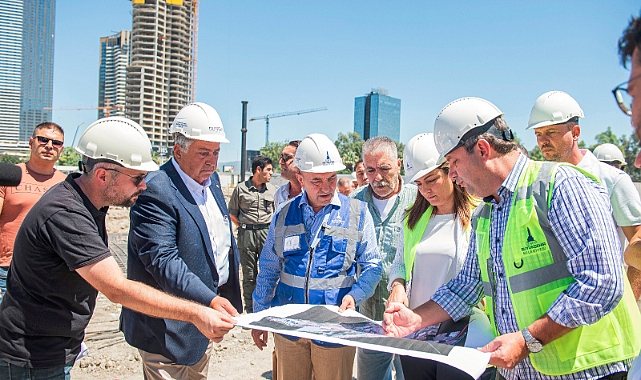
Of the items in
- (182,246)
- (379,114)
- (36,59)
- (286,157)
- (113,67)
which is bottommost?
(182,246)

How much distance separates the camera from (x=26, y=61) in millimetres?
174875

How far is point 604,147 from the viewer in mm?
8336

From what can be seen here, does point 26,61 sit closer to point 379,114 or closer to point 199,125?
point 379,114

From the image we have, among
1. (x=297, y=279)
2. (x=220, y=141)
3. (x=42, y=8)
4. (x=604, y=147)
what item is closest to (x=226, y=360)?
(x=297, y=279)

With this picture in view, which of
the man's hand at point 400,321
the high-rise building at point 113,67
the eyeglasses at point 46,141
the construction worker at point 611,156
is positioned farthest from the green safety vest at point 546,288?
the high-rise building at point 113,67

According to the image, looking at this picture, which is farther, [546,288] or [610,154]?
[610,154]

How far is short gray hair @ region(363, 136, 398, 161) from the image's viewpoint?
4223mm

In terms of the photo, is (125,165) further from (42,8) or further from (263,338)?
(42,8)

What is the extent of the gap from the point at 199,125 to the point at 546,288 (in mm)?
2352

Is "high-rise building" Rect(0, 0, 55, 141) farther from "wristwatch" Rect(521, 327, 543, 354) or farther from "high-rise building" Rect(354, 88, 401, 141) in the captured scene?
"wristwatch" Rect(521, 327, 543, 354)

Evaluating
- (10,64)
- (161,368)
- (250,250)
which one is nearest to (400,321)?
(161,368)

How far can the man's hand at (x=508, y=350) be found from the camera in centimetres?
194

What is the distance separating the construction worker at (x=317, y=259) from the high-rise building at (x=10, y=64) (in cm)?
15311

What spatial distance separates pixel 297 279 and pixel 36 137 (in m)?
3.69
